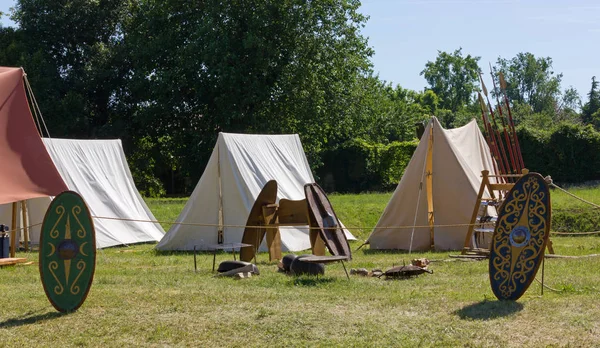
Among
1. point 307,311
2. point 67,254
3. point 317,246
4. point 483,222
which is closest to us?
point 307,311

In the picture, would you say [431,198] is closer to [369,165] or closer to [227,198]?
[227,198]

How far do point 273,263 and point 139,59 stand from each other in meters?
16.8

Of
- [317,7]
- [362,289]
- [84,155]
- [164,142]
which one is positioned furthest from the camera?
[164,142]

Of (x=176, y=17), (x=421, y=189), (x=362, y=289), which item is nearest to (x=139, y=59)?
(x=176, y=17)

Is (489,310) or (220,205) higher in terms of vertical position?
(220,205)

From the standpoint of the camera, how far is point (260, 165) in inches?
529

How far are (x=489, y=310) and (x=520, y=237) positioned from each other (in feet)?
2.45

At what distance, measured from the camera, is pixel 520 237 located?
690 centimetres

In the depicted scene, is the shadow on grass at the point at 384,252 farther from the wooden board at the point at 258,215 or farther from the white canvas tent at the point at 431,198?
the wooden board at the point at 258,215

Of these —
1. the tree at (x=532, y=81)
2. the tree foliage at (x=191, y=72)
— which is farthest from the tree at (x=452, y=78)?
the tree foliage at (x=191, y=72)

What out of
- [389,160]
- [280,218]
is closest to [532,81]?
[389,160]

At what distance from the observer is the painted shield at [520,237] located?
6781 millimetres

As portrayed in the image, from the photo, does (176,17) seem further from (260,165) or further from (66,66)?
(260,165)

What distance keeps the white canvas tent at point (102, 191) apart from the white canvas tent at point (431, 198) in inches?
183
